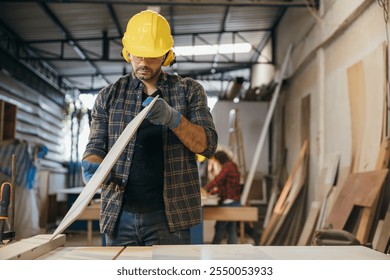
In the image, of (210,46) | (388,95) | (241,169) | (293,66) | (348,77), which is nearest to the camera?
(388,95)

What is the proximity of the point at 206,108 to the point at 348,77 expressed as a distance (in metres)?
2.77

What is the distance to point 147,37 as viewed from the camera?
151cm

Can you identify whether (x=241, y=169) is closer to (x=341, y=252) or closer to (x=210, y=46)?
(x=210, y=46)

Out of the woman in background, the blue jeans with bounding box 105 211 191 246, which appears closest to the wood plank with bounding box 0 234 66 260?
the blue jeans with bounding box 105 211 191 246

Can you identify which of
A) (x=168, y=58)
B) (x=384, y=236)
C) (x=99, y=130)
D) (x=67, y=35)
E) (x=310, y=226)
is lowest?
(x=310, y=226)

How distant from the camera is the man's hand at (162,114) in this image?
1.32 meters

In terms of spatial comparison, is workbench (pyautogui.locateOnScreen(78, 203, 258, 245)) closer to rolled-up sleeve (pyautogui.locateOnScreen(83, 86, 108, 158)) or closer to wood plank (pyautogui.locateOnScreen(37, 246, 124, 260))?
rolled-up sleeve (pyautogui.locateOnScreen(83, 86, 108, 158))

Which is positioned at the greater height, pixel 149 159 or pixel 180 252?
pixel 149 159

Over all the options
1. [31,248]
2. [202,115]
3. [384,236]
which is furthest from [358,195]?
[31,248]

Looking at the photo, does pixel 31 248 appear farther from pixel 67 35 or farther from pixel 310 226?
pixel 67 35

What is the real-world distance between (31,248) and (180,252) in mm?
340

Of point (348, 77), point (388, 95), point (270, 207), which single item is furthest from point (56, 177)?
point (388, 95)

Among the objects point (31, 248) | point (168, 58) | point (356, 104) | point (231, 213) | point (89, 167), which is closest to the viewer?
point (31, 248)

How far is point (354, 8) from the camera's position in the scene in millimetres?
3668
